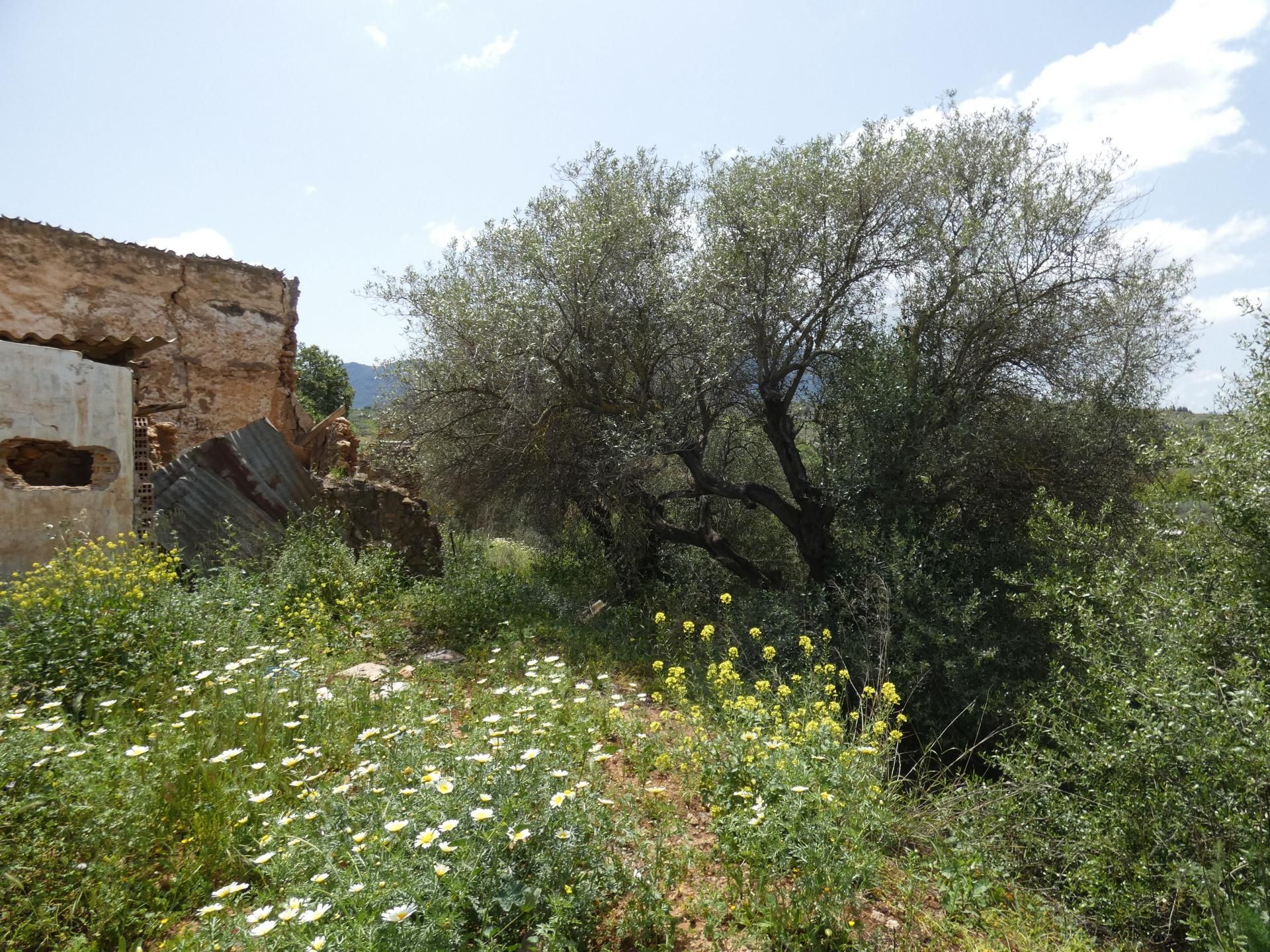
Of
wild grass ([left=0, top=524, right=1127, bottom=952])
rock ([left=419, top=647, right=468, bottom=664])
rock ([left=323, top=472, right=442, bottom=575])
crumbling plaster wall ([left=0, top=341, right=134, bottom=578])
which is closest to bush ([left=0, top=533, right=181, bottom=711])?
wild grass ([left=0, top=524, right=1127, bottom=952])

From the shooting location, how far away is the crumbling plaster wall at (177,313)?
33.4ft

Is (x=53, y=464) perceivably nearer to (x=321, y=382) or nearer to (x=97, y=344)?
(x=97, y=344)

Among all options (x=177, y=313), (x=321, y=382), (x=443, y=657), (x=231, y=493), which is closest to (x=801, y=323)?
(x=443, y=657)

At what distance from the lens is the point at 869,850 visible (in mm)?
3121

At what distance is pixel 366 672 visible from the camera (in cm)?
532

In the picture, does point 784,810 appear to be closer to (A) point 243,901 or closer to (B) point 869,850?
(B) point 869,850

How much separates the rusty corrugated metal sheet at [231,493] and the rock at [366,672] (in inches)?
97.9

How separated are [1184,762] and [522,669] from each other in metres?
4.21

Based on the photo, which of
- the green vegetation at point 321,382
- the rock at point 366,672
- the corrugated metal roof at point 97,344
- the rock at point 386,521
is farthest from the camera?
the green vegetation at point 321,382

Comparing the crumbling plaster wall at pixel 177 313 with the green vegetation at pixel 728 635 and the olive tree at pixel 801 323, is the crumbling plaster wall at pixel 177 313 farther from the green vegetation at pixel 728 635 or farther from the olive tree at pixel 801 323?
the olive tree at pixel 801 323

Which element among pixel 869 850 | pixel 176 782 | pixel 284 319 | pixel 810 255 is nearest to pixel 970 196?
pixel 810 255

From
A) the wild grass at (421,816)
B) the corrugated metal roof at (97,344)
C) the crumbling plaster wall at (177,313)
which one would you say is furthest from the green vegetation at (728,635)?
the crumbling plaster wall at (177,313)

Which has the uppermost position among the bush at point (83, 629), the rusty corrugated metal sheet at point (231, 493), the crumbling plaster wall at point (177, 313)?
the crumbling plaster wall at point (177, 313)

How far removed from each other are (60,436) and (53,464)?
375mm
